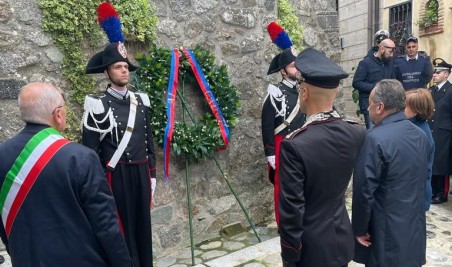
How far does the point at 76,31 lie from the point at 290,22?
2.63m

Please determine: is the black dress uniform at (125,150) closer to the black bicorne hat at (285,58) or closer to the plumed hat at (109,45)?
the plumed hat at (109,45)

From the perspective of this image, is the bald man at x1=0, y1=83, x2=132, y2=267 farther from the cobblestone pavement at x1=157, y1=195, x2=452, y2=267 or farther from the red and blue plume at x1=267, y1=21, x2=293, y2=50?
the red and blue plume at x1=267, y1=21, x2=293, y2=50

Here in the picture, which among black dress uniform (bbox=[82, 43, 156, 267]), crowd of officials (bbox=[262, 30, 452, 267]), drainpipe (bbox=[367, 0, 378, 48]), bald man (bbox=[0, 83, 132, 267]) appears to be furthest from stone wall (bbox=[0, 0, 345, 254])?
drainpipe (bbox=[367, 0, 378, 48])

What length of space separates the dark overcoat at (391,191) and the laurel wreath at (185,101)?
1911mm

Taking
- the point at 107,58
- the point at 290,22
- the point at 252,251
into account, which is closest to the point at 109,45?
the point at 107,58

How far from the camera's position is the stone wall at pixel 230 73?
4.17 meters

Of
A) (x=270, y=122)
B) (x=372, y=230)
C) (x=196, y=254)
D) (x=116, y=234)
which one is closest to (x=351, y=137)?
(x=372, y=230)

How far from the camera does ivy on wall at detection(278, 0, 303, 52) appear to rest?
16.8 feet

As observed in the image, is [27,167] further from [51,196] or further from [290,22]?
[290,22]

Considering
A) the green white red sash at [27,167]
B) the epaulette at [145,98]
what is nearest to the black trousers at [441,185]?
the epaulette at [145,98]

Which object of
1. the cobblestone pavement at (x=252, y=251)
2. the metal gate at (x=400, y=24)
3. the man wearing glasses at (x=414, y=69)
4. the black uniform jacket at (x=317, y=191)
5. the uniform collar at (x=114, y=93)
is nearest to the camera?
the black uniform jacket at (x=317, y=191)

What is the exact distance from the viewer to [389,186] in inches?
105

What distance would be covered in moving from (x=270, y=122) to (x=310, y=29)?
1842 millimetres

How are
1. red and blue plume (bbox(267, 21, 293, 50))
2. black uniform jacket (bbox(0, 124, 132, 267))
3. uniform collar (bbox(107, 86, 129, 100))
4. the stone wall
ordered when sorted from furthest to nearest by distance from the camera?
red and blue plume (bbox(267, 21, 293, 50))
the stone wall
uniform collar (bbox(107, 86, 129, 100))
black uniform jacket (bbox(0, 124, 132, 267))
